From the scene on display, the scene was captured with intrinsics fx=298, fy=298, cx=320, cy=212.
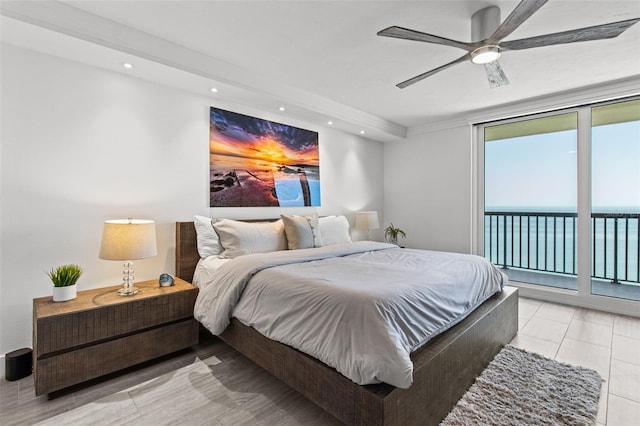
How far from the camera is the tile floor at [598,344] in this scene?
182 cm

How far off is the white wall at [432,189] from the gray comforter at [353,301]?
1.99 meters

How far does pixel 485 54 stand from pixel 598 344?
2.62 metres

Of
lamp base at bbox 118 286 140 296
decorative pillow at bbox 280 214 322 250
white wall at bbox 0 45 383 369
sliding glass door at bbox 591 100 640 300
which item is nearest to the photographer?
white wall at bbox 0 45 383 369

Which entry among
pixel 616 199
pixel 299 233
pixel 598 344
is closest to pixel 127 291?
pixel 299 233

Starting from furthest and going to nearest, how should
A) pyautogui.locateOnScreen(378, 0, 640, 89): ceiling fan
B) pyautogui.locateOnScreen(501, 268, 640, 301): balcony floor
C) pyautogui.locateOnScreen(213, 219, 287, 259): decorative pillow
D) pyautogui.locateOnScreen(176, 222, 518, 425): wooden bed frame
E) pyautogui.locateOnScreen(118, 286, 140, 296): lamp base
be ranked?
pyautogui.locateOnScreen(501, 268, 640, 301): balcony floor < pyautogui.locateOnScreen(213, 219, 287, 259): decorative pillow < pyautogui.locateOnScreen(118, 286, 140, 296): lamp base < pyautogui.locateOnScreen(378, 0, 640, 89): ceiling fan < pyautogui.locateOnScreen(176, 222, 518, 425): wooden bed frame

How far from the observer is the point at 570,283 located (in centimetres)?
405

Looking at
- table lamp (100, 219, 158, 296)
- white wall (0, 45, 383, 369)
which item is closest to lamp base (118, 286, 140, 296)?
table lamp (100, 219, 158, 296)

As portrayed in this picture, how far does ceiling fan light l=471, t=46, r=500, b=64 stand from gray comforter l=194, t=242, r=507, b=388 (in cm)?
150

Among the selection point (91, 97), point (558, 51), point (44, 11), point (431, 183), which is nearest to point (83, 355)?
point (91, 97)

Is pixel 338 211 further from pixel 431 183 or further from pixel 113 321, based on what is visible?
pixel 113 321

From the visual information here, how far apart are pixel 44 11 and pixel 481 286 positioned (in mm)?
3517

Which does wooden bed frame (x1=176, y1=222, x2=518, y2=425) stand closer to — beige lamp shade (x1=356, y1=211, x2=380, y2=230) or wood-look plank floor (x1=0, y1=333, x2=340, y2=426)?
Answer: wood-look plank floor (x1=0, y1=333, x2=340, y2=426)

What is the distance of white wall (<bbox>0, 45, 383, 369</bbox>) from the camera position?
6.91ft

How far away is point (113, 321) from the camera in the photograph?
6.68ft
